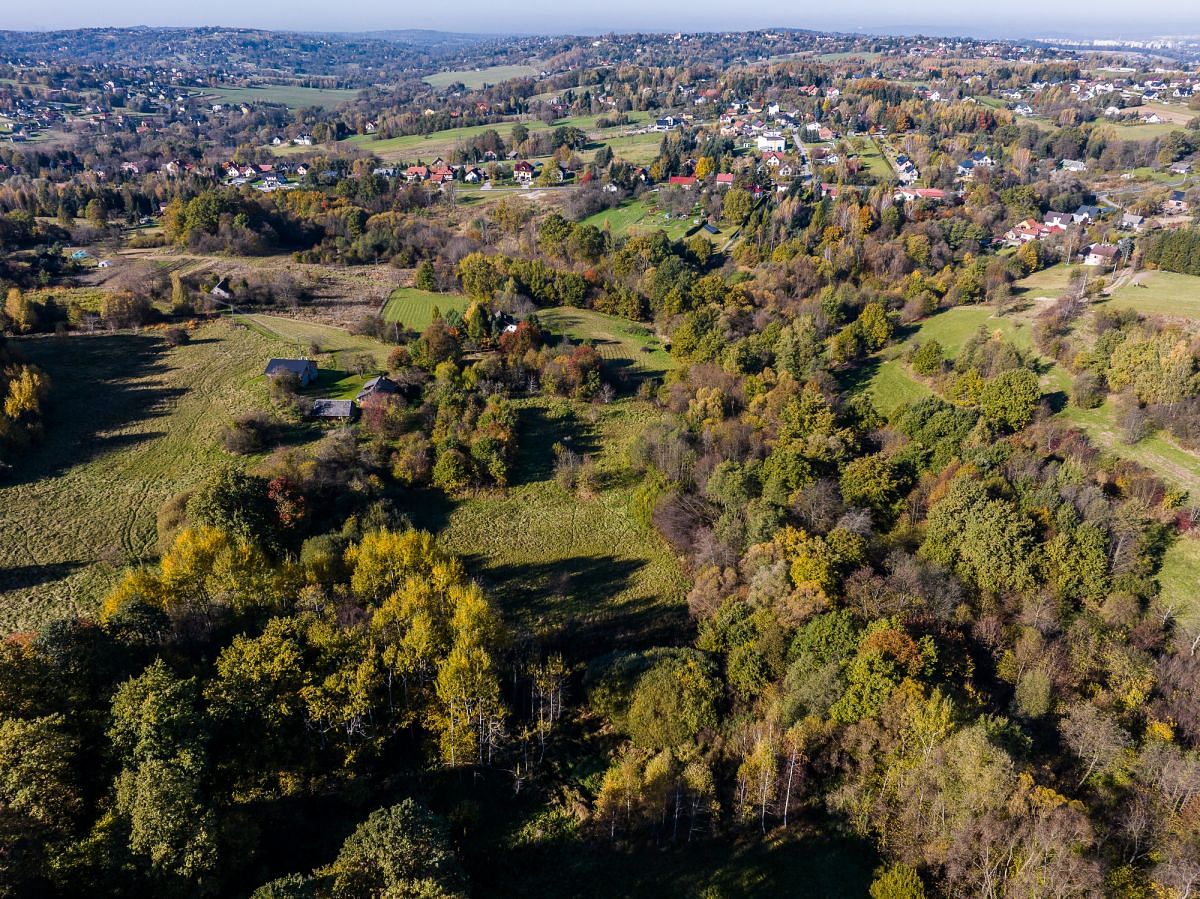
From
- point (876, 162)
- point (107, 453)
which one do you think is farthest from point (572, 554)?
point (876, 162)

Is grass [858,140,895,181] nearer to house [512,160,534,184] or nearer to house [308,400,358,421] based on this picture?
house [512,160,534,184]

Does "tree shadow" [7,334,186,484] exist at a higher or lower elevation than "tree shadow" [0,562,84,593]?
higher

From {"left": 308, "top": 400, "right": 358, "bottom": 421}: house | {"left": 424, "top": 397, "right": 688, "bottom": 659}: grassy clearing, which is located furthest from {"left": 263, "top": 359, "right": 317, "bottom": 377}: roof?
{"left": 424, "top": 397, "right": 688, "bottom": 659}: grassy clearing

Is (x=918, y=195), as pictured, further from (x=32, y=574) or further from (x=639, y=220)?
(x=32, y=574)

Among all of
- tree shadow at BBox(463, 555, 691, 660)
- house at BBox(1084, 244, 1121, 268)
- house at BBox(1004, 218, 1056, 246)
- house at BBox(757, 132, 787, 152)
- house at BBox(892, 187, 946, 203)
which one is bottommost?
tree shadow at BBox(463, 555, 691, 660)

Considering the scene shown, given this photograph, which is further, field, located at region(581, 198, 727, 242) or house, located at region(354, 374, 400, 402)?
field, located at region(581, 198, 727, 242)

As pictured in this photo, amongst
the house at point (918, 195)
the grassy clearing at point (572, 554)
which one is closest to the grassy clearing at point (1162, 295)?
the house at point (918, 195)

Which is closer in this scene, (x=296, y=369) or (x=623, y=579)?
(x=623, y=579)
